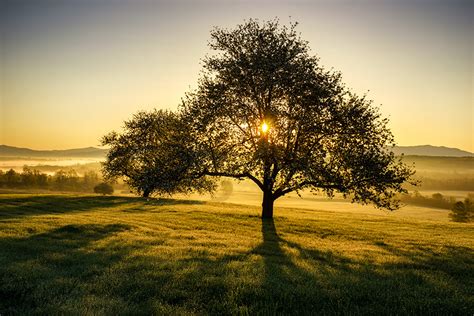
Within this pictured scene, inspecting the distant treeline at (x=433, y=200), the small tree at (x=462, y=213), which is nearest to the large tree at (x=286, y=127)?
the small tree at (x=462, y=213)

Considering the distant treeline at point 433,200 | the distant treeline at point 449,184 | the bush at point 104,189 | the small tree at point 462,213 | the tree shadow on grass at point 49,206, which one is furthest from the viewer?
the distant treeline at point 449,184

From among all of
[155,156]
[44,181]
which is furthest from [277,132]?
[44,181]

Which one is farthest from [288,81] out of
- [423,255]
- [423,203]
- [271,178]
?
[423,203]

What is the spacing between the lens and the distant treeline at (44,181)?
13201 cm

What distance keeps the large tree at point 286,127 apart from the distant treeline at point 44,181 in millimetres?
110664

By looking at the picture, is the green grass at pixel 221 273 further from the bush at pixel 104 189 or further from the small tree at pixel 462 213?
the bush at pixel 104 189

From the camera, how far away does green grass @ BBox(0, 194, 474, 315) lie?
1033 centimetres

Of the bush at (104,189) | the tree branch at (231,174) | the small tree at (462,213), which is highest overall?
the tree branch at (231,174)

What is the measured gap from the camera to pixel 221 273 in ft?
43.8

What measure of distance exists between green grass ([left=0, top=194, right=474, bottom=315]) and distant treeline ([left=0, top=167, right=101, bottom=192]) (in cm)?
11800

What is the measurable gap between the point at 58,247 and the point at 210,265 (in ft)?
28.6

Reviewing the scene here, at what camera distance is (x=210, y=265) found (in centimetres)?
1470

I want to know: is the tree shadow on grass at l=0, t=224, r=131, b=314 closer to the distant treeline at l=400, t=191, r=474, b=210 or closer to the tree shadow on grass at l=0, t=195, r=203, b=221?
the tree shadow on grass at l=0, t=195, r=203, b=221

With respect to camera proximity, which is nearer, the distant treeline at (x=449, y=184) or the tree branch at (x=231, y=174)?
the tree branch at (x=231, y=174)
